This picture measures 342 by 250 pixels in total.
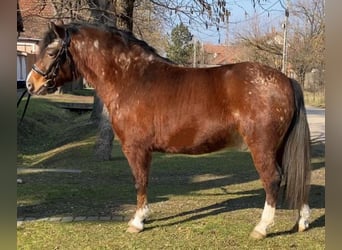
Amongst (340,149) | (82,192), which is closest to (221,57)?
(82,192)

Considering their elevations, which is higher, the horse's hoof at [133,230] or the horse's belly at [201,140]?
the horse's belly at [201,140]

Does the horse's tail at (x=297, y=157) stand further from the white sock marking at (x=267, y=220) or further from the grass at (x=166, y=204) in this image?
the grass at (x=166, y=204)

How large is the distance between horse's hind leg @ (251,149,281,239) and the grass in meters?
0.12

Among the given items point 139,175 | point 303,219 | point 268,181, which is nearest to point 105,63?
point 139,175

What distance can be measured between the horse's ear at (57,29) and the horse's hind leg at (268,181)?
7.60ft

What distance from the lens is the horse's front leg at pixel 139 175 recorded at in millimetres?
5234

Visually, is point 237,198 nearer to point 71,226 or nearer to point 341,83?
point 71,226

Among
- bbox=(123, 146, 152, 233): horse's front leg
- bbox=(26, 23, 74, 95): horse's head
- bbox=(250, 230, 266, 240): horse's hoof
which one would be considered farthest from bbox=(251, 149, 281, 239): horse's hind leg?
bbox=(26, 23, 74, 95): horse's head

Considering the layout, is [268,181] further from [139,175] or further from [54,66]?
[54,66]

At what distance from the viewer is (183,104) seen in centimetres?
514

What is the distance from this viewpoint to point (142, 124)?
519 centimetres

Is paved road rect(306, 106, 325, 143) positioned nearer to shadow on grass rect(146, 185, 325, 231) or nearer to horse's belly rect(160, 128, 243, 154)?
shadow on grass rect(146, 185, 325, 231)

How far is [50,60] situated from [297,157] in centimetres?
272

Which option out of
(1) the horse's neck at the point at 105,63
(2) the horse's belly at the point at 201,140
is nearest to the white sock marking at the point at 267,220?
(2) the horse's belly at the point at 201,140
